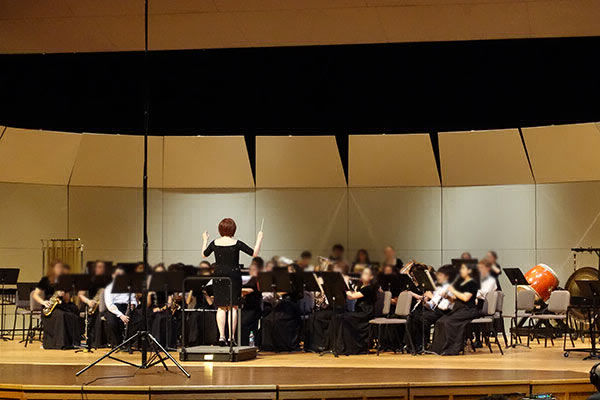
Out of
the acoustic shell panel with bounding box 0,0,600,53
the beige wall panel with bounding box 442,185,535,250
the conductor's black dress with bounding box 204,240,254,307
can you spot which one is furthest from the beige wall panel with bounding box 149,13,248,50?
the beige wall panel with bounding box 442,185,535,250

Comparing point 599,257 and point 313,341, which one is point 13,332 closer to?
point 313,341

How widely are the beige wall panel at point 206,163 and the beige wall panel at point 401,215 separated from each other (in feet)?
5.82

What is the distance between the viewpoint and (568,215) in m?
12.6

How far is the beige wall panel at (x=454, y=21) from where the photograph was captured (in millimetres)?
7375

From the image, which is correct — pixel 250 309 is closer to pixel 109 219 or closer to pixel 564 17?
pixel 109 219

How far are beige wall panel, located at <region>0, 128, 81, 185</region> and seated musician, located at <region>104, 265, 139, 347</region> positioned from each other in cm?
334

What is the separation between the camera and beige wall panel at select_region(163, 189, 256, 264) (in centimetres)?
1315

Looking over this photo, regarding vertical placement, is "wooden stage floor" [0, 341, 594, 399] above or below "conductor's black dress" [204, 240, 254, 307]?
below

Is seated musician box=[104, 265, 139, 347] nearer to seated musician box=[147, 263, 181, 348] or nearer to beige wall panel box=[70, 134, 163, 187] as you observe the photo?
seated musician box=[147, 263, 181, 348]

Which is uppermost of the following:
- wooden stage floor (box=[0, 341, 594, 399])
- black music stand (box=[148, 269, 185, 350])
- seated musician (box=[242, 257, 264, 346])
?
black music stand (box=[148, 269, 185, 350])

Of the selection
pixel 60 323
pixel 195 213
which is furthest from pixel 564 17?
pixel 195 213

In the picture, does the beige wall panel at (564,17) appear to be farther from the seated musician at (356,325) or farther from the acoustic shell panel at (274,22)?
the seated musician at (356,325)

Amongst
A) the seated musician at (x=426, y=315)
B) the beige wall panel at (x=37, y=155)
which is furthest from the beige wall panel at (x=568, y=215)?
the beige wall panel at (x=37, y=155)

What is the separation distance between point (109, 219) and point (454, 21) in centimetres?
705
